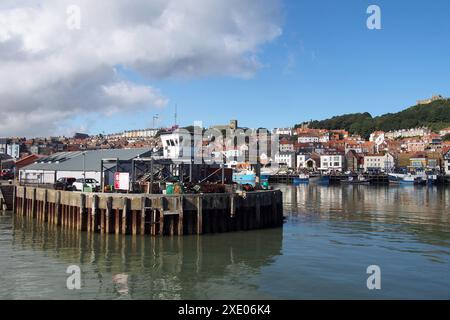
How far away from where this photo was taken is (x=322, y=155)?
179 metres

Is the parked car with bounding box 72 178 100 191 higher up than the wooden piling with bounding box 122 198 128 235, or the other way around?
the parked car with bounding box 72 178 100 191

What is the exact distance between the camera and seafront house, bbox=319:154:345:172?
569ft

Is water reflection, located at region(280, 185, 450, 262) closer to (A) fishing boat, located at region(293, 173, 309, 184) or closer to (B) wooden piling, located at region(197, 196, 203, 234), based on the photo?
(B) wooden piling, located at region(197, 196, 203, 234)

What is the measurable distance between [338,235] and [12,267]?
2216 centimetres

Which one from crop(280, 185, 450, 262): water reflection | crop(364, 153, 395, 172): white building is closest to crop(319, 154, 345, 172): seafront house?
crop(364, 153, 395, 172): white building

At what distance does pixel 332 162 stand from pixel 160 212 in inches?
5998

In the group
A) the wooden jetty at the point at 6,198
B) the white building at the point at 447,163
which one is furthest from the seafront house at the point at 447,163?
the wooden jetty at the point at 6,198

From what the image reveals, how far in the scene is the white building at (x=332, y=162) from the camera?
17325cm

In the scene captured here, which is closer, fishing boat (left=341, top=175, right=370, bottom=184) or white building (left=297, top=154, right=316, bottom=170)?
fishing boat (left=341, top=175, right=370, bottom=184)

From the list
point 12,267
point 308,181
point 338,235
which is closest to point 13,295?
point 12,267

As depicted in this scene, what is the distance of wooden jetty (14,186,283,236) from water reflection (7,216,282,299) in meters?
0.83

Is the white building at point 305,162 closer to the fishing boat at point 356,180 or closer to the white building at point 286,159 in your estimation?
the white building at point 286,159

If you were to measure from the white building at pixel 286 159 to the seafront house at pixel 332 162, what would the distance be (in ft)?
40.0
